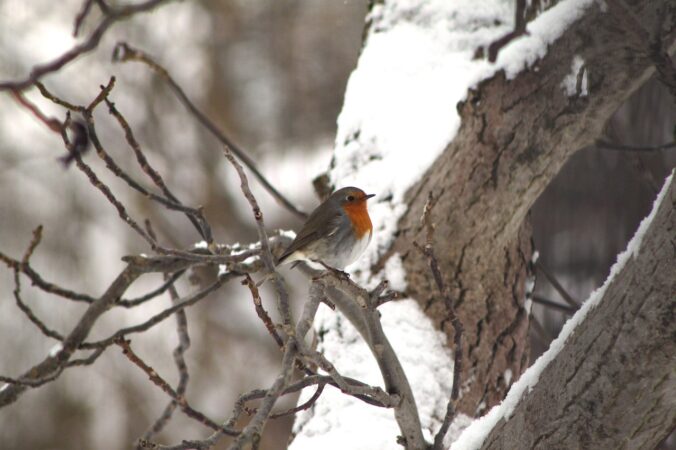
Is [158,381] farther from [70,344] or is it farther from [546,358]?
[546,358]

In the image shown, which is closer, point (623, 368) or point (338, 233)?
point (623, 368)

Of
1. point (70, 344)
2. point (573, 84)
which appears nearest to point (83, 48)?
point (70, 344)

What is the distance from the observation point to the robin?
2896 millimetres

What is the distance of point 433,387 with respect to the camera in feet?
8.98

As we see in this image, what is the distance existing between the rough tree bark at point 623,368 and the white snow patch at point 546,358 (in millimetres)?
23

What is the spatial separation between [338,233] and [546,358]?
1328mm

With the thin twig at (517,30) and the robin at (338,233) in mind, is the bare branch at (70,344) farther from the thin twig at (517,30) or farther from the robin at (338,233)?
the thin twig at (517,30)

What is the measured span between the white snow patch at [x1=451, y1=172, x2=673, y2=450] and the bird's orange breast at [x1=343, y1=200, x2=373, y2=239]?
3.52ft

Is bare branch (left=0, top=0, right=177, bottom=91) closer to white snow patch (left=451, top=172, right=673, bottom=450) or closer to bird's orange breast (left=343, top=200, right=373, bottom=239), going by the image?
bird's orange breast (left=343, top=200, right=373, bottom=239)

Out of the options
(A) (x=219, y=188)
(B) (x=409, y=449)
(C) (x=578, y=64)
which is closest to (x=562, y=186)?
(C) (x=578, y=64)

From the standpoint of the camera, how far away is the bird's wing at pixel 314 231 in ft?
9.40

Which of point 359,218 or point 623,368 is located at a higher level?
point 359,218

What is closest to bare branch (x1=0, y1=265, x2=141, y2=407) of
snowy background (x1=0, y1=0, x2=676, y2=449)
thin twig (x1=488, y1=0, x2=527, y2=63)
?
thin twig (x1=488, y1=0, x2=527, y2=63)

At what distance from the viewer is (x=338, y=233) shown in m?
2.94
